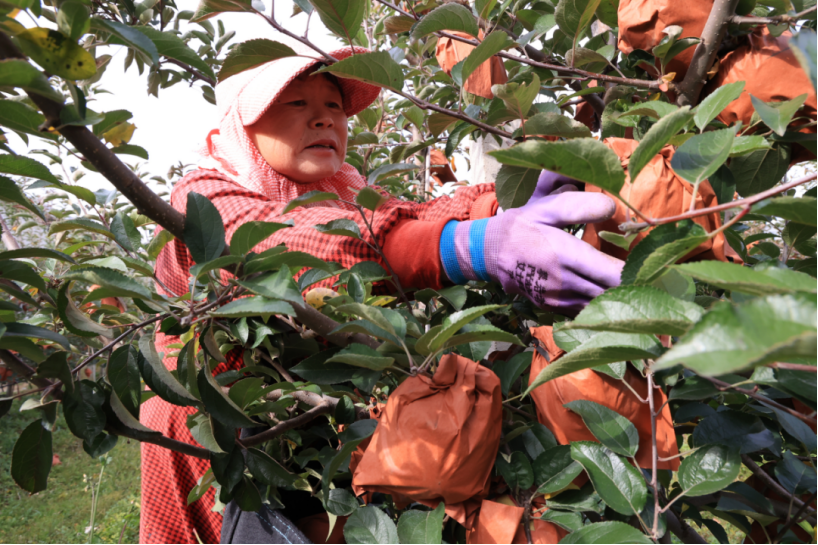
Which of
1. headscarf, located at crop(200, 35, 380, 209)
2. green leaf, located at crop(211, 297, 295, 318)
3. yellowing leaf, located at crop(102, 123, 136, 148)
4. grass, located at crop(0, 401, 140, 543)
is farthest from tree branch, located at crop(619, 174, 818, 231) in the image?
grass, located at crop(0, 401, 140, 543)

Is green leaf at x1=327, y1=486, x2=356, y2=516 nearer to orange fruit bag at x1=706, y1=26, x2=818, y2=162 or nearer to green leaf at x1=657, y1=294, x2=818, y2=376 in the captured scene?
green leaf at x1=657, y1=294, x2=818, y2=376

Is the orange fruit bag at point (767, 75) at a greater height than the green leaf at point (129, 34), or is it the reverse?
the green leaf at point (129, 34)

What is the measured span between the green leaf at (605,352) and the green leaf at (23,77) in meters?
0.51

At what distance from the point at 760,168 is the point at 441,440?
23.4 inches

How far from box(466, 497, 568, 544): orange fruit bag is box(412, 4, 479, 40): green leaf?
2.25ft

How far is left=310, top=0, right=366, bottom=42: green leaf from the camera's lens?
75 cm

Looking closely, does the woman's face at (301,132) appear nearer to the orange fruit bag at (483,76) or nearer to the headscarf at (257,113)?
the headscarf at (257,113)

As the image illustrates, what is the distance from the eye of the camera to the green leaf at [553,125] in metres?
0.75

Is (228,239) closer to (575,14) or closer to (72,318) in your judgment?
(72,318)

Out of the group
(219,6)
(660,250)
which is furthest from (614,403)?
(219,6)

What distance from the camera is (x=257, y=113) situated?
119 cm

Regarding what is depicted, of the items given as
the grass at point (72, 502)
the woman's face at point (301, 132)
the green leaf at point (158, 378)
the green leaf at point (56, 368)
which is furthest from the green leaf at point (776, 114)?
the grass at point (72, 502)

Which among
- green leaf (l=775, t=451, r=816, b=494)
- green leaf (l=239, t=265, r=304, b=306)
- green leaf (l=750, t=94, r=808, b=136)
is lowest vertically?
green leaf (l=775, t=451, r=816, b=494)

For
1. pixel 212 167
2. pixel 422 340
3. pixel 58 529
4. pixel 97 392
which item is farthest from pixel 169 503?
pixel 58 529
